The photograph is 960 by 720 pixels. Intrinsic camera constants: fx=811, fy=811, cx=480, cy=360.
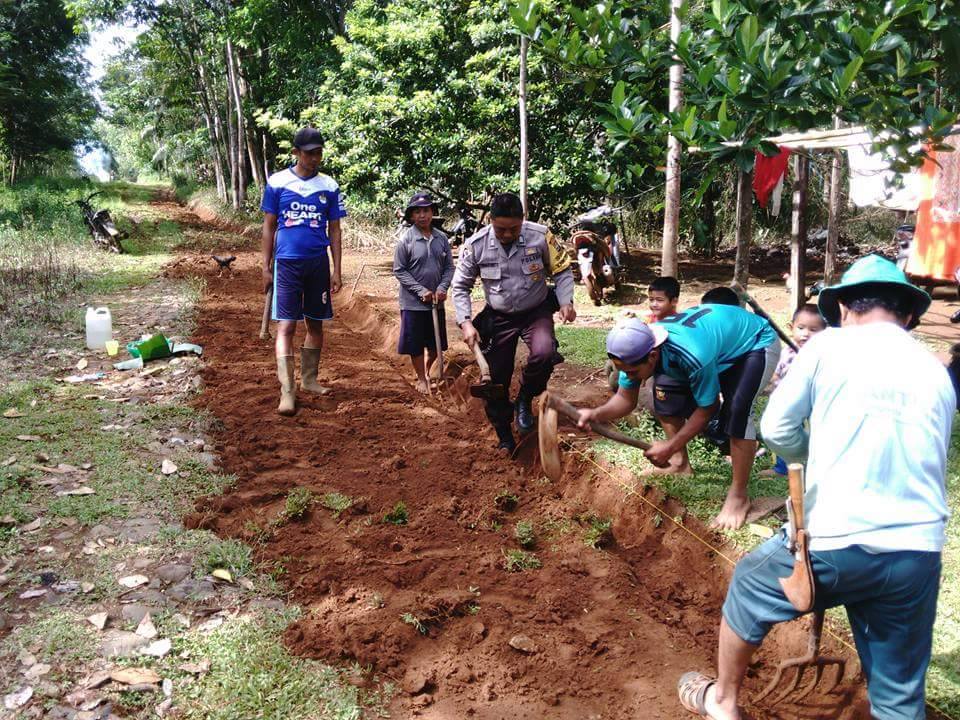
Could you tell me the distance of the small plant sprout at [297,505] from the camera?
15.2 ft

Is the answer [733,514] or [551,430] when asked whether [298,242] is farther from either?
[733,514]

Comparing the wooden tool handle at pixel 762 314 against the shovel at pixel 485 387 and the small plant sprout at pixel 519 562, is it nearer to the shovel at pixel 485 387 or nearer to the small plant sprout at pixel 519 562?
the shovel at pixel 485 387

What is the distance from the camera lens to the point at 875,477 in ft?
7.57

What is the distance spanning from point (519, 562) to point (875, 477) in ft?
7.93

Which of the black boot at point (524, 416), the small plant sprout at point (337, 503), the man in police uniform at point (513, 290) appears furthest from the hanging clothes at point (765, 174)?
the small plant sprout at point (337, 503)

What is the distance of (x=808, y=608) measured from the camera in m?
2.38

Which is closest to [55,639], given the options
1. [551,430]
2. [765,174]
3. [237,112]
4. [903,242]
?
[551,430]

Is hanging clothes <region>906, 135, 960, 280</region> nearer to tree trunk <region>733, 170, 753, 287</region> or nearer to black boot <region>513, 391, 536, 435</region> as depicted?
tree trunk <region>733, 170, 753, 287</region>

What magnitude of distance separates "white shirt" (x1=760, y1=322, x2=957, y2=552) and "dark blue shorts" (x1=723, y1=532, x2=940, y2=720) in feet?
0.18

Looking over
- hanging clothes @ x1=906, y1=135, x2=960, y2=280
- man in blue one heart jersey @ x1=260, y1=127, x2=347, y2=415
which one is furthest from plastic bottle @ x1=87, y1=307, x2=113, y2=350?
hanging clothes @ x1=906, y1=135, x2=960, y2=280

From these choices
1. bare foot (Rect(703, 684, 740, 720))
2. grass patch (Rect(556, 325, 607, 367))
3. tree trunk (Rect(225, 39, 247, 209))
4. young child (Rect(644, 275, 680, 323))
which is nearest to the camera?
bare foot (Rect(703, 684, 740, 720))

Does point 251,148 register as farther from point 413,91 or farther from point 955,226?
point 955,226

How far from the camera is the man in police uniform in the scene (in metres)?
5.30

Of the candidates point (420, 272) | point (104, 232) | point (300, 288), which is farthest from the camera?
point (104, 232)
